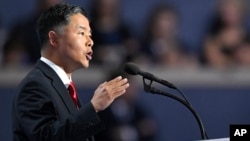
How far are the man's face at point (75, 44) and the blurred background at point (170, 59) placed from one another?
9.07 ft

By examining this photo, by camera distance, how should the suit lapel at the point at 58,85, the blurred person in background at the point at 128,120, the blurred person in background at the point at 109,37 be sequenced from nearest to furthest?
1. the suit lapel at the point at 58,85
2. the blurred person in background at the point at 128,120
3. the blurred person in background at the point at 109,37

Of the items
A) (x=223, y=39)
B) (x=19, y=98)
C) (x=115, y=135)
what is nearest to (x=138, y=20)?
(x=223, y=39)

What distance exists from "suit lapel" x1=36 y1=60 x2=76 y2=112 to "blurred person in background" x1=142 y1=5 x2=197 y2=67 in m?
3.03

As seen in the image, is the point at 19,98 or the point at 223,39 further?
the point at 223,39

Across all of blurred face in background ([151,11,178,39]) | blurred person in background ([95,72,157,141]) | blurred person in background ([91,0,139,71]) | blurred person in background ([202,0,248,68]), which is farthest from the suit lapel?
blurred person in background ([202,0,248,68])

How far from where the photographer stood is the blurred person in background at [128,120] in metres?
5.21

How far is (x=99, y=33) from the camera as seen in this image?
5.68 meters

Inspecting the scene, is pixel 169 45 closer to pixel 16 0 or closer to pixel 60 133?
pixel 16 0

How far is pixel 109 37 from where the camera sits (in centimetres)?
568

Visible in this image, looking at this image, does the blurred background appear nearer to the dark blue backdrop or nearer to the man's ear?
the dark blue backdrop

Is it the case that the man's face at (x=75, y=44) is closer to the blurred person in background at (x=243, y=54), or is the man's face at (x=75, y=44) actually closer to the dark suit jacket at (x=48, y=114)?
the dark suit jacket at (x=48, y=114)

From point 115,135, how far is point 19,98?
267 cm

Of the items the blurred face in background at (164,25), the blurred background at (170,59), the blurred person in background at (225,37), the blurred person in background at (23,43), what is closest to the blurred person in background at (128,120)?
the blurred background at (170,59)

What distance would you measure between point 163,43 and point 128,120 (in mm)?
747
